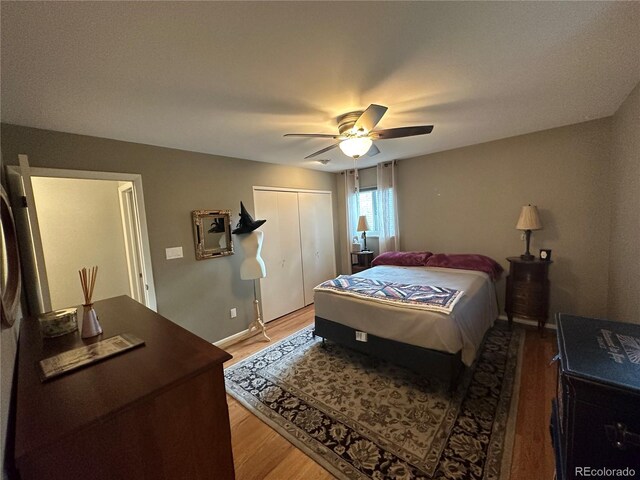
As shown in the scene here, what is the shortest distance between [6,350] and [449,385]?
249 centimetres

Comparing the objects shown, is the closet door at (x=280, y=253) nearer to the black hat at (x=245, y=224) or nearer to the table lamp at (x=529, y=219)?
the black hat at (x=245, y=224)

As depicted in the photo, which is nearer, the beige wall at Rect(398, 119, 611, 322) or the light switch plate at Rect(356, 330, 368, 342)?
the light switch plate at Rect(356, 330, 368, 342)

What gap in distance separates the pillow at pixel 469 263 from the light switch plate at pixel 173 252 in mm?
3146

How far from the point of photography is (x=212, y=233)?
3098 mm

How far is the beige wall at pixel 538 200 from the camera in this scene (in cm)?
268

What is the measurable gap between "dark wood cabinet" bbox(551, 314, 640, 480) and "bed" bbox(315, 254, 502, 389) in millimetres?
992

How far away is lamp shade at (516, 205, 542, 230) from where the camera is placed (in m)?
2.77

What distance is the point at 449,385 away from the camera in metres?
1.97

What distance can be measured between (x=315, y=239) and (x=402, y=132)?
2.78 metres

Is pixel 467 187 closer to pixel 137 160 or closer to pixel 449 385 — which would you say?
pixel 449 385

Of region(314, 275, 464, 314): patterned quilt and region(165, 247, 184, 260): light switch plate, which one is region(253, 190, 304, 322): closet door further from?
region(314, 275, 464, 314): patterned quilt

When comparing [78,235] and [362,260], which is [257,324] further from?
[78,235]

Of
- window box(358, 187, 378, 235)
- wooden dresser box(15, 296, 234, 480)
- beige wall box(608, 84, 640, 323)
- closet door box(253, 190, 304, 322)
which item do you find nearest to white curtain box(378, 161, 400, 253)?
window box(358, 187, 378, 235)

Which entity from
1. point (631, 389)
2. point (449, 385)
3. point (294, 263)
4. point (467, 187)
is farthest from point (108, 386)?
point (467, 187)
